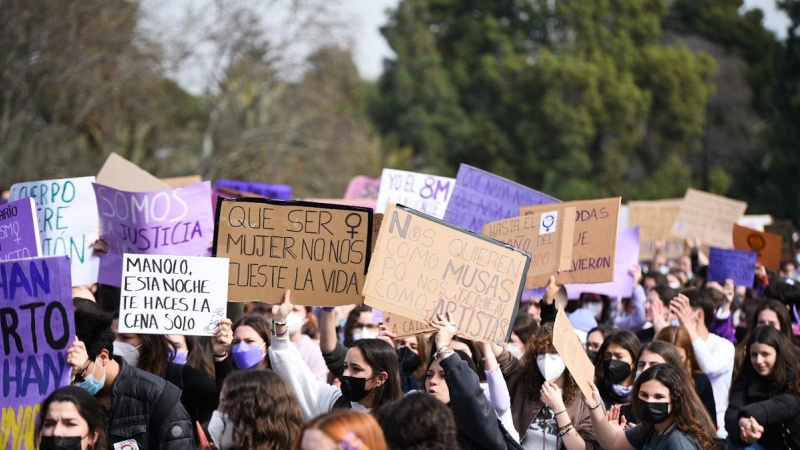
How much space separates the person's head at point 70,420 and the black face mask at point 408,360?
101 inches

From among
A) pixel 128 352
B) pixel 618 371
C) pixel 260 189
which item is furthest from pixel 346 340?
pixel 260 189

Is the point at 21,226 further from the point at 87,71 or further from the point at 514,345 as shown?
the point at 87,71

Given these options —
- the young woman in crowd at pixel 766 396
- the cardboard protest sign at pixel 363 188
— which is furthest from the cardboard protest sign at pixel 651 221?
the young woman in crowd at pixel 766 396

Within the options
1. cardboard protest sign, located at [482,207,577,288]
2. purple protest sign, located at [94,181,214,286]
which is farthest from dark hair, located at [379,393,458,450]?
purple protest sign, located at [94,181,214,286]

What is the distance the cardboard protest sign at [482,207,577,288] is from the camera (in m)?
6.97

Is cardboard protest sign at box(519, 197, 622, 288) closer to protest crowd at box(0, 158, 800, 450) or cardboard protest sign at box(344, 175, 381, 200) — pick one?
protest crowd at box(0, 158, 800, 450)

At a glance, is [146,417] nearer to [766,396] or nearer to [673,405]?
[673,405]

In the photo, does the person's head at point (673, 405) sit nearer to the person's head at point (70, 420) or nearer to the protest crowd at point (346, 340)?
the protest crowd at point (346, 340)

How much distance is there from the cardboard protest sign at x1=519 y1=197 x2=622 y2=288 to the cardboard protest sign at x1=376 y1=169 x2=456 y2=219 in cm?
208

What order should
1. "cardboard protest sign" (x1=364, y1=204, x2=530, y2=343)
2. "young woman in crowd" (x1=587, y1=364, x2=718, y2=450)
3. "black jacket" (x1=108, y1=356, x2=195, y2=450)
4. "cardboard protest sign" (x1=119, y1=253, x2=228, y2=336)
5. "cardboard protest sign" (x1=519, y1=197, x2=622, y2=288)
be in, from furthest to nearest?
"cardboard protest sign" (x1=519, y1=197, x2=622, y2=288), "cardboard protest sign" (x1=119, y1=253, x2=228, y2=336), "cardboard protest sign" (x1=364, y1=204, x2=530, y2=343), "young woman in crowd" (x1=587, y1=364, x2=718, y2=450), "black jacket" (x1=108, y1=356, x2=195, y2=450)

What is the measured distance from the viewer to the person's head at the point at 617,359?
6.16 meters

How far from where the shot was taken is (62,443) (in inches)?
167

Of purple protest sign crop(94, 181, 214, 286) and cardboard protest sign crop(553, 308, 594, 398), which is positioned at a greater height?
purple protest sign crop(94, 181, 214, 286)

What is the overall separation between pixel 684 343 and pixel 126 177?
14.6 feet
